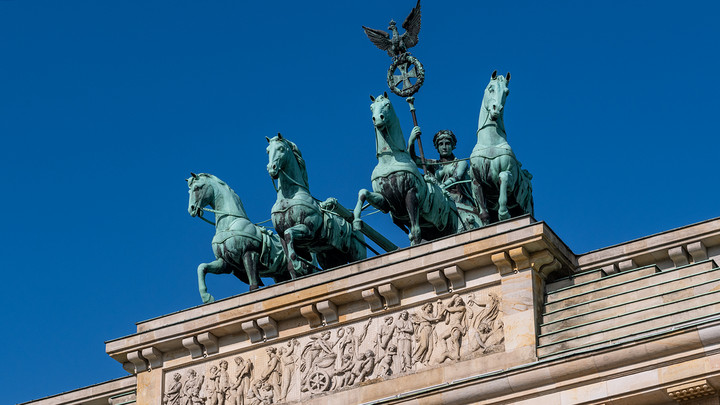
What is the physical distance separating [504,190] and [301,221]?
390 cm

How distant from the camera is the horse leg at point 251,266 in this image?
31.4 meters

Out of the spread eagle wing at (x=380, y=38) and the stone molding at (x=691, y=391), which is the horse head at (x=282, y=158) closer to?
the spread eagle wing at (x=380, y=38)

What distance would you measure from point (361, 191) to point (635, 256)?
4828 mm

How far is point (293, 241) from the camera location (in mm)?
30766

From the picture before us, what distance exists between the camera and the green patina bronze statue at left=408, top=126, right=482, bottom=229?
106 feet

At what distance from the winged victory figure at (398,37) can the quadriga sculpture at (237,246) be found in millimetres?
4428

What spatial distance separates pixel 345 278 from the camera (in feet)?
93.6

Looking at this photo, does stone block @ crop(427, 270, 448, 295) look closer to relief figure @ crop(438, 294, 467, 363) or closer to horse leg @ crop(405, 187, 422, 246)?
relief figure @ crop(438, 294, 467, 363)

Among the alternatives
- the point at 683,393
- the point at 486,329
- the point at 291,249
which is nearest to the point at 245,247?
the point at 291,249

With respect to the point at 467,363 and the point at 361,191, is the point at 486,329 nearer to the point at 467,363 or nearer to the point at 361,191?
the point at 467,363

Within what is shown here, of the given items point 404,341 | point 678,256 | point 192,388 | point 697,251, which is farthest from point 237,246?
point 697,251

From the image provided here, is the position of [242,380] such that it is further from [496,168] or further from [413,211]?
[496,168]

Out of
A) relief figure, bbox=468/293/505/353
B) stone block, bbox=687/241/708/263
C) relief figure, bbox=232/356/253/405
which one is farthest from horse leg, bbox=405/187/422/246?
stone block, bbox=687/241/708/263

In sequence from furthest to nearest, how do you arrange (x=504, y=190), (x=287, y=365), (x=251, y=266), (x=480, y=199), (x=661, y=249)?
1. (x=251, y=266)
2. (x=480, y=199)
3. (x=504, y=190)
4. (x=287, y=365)
5. (x=661, y=249)
